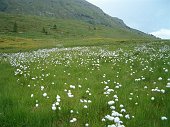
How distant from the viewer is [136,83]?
1172cm

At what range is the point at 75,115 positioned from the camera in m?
7.87

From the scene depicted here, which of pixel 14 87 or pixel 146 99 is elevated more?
pixel 146 99

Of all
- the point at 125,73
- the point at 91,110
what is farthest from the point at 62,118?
the point at 125,73

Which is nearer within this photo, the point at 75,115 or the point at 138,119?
the point at 138,119

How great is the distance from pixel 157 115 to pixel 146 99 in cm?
140

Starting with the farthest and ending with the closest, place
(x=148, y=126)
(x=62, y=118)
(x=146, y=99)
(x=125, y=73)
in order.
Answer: (x=125, y=73) < (x=146, y=99) < (x=62, y=118) < (x=148, y=126)

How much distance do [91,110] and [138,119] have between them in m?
1.53

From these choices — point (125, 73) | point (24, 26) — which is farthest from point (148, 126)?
point (24, 26)

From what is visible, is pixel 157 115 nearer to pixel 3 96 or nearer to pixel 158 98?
pixel 158 98

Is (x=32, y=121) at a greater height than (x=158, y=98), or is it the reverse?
(x=158, y=98)

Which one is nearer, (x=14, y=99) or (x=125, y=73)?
(x=14, y=99)

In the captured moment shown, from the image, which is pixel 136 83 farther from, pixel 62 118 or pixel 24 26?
pixel 24 26

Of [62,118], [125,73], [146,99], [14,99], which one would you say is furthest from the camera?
[125,73]

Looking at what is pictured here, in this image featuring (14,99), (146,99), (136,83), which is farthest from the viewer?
(136,83)
